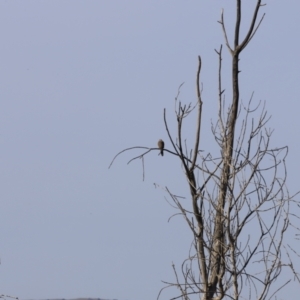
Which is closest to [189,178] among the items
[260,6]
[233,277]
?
[233,277]

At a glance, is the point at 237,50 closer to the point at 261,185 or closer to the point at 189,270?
the point at 261,185

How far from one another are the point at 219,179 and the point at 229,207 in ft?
0.92

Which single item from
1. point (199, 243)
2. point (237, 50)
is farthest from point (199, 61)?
point (199, 243)

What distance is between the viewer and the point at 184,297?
786 centimetres

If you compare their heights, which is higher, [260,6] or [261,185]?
[260,6]

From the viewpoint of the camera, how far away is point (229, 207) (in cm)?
784

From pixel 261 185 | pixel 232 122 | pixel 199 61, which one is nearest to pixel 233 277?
pixel 261 185

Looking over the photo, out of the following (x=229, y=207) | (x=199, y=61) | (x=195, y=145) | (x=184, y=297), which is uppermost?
(x=199, y=61)

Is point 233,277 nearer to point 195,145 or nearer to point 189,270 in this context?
point 189,270

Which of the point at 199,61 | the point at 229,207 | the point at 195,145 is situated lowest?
the point at 229,207

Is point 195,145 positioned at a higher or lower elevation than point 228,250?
higher

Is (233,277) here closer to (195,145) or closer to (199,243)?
(199,243)

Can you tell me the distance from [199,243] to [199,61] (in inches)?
57.0

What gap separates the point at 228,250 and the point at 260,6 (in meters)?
1.97
